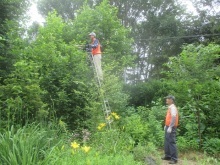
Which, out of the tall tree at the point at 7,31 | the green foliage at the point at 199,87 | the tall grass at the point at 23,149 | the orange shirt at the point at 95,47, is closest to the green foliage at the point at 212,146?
the green foliage at the point at 199,87

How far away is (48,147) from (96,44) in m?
7.37

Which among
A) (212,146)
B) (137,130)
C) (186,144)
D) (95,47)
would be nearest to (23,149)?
(137,130)

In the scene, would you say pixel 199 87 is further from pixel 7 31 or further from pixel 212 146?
pixel 7 31

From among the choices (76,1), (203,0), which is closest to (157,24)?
(203,0)

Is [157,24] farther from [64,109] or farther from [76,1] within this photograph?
[64,109]

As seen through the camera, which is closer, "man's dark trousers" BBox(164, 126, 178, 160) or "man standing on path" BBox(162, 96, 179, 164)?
"man standing on path" BBox(162, 96, 179, 164)

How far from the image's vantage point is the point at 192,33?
21.7m

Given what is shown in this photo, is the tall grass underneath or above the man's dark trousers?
above

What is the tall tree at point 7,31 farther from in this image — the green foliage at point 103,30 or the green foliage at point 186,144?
the green foliage at point 103,30

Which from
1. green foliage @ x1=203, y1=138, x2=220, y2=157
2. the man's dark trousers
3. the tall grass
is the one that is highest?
the tall grass

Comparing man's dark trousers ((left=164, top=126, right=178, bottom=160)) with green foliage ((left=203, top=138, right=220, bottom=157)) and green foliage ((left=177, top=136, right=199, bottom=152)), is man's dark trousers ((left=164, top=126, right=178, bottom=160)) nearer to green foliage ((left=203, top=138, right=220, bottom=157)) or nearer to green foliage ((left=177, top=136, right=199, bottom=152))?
green foliage ((left=177, top=136, right=199, bottom=152))

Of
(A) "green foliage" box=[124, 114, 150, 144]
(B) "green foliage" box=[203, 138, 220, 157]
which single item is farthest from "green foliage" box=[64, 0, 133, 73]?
(B) "green foliage" box=[203, 138, 220, 157]

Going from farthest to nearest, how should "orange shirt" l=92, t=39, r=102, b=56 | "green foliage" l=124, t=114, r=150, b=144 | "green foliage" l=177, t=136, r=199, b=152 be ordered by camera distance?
1. "orange shirt" l=92, t=39, r=102, b=56
2. "green foliage" l=177, t=136, r=199, b=152
3. "green foliage" l=124, t=114, r=150, b=144

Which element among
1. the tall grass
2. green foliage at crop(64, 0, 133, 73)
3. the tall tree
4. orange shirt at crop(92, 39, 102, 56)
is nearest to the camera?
the tall grass
